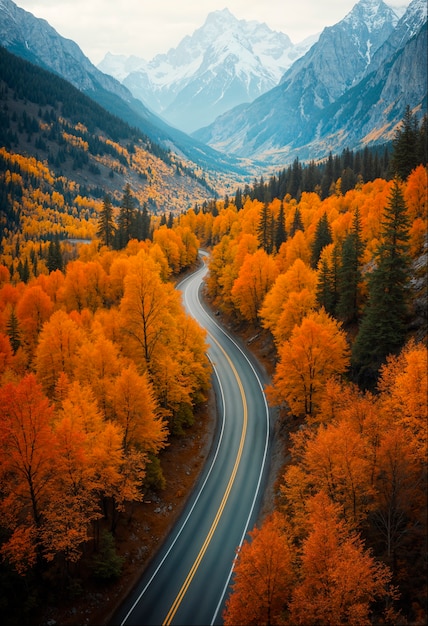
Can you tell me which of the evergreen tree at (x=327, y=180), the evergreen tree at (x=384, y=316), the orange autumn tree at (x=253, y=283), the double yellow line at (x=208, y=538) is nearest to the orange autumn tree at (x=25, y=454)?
the double yellow line at (x=208, y=538)

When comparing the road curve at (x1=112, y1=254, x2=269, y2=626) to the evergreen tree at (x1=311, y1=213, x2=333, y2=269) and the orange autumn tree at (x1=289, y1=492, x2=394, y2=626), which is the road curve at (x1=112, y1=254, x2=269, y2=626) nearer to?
the orange autumn tree at (x1=289, y1=492, x2=394, y2=626)

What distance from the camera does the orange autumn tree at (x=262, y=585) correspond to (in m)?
21.7

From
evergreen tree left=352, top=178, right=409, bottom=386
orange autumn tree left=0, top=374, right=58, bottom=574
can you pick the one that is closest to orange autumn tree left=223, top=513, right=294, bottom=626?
orange autumn tree left=0, top=374, right=58, bottom=574

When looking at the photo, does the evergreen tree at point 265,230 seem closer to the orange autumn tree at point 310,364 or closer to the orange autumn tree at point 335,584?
the orange autumn tree at point 310,364

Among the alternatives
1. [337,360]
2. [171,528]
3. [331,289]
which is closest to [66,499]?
[171,528]

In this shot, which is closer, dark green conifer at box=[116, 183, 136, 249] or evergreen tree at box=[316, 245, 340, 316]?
evergreen tree at box=[316, 245, 340, 316]

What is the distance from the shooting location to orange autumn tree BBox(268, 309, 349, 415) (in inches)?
1564

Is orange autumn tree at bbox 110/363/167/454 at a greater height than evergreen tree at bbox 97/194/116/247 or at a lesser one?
lesser

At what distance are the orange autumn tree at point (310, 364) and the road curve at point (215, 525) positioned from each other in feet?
25.0

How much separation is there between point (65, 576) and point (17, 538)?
5.75m

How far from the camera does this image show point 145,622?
26.7 meters

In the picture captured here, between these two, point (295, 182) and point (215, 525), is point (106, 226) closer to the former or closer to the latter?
point (295, 182)

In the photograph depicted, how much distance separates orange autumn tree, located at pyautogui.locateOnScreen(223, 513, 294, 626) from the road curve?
6.75 meters

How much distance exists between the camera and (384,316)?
37812 mm
